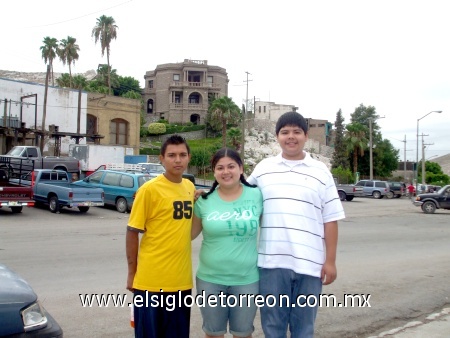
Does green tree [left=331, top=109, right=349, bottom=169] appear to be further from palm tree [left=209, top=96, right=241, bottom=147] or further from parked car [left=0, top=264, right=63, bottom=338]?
parked car [left=0, top=264, right=63, bottom=338]

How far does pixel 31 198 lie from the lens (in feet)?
53.8

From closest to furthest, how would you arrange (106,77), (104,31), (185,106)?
(104,31), (106,77), (185,106)

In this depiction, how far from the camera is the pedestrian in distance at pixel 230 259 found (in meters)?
3.52

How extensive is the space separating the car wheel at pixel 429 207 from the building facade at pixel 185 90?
165 feet

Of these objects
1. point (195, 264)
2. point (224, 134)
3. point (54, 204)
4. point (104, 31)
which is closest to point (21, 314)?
point (195, 264)

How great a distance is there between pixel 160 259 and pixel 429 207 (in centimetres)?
2491

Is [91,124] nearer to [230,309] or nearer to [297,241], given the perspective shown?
[230,309]

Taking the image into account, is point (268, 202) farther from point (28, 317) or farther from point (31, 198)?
point (31, 198)

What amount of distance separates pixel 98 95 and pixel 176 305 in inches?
1764

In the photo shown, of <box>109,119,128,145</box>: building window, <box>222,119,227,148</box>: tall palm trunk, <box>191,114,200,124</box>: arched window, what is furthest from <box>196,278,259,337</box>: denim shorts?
<box>191,114,200,124</box>: arched window

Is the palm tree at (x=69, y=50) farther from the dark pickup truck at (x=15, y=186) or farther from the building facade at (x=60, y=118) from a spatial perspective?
the dark pickup truck at (x=15, y=186)

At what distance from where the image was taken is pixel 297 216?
353cm

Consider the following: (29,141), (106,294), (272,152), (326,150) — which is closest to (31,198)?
(106,294)

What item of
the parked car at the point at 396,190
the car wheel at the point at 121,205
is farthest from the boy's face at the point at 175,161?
the parked car at the point at 396,190
